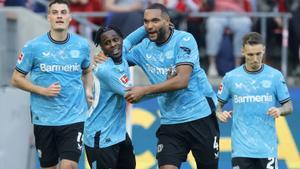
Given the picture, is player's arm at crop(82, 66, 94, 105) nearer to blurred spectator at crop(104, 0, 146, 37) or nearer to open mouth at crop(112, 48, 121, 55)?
open mouth at crop(112, 48, 121, 55)

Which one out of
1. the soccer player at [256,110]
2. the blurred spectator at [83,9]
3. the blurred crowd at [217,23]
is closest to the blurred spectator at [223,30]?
the blurred crowd at [217,23]

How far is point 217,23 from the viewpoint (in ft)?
51.3

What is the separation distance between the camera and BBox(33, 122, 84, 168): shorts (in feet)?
38.6

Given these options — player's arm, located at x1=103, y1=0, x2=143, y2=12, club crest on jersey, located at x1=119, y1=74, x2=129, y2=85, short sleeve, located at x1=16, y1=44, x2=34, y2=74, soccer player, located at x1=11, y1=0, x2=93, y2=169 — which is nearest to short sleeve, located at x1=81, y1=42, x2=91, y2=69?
soccer player, located at x1=11, y1=0, x2=93, y2=169

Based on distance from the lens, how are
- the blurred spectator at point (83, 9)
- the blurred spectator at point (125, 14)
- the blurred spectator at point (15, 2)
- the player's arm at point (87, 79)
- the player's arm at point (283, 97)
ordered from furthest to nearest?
the blurred spectator at point (83, 9) < the blurred spectator at point (15, 2) < the blurred spectator at point (125, 14) < the player's arm at point (87, 79) < the player's arm at point (283, 97)

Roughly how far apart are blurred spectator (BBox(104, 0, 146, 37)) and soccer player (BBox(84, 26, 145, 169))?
4084 mm

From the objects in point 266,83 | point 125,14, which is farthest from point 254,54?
point 125,14

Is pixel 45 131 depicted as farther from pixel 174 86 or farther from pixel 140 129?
pixel 140 129

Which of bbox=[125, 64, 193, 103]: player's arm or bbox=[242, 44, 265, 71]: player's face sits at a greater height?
bbox=[242, 44, 265, 71]: player's face

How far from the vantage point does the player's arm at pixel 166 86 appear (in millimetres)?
10578

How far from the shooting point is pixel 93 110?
11289 mm

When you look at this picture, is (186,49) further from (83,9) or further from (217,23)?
(83,9)

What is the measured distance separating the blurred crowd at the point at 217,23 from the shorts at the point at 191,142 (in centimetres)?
Result: 424

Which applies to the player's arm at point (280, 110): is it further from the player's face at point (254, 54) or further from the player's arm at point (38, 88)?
the player's arm at point (38, 88)
